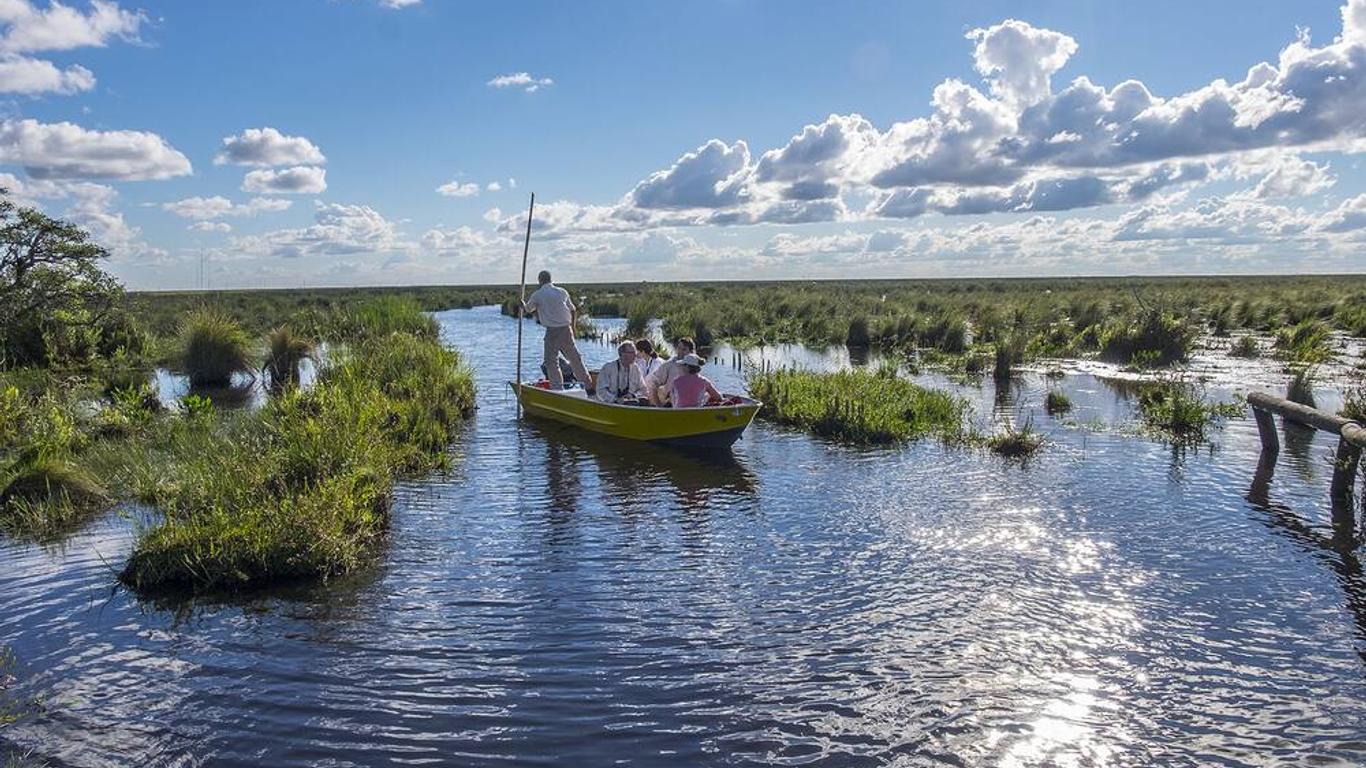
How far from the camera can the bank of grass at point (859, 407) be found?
15711 millimetres

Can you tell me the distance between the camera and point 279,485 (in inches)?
385

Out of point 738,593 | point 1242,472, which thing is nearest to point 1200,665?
point 738,593

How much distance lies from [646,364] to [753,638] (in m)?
9.73

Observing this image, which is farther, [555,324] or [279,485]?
[555,324]

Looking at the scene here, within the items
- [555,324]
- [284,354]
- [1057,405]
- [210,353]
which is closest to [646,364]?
[555,324]

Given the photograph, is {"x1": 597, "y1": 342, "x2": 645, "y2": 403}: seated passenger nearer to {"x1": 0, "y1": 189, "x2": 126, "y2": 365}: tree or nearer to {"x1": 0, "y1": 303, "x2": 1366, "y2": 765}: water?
{"x1": 0, "y1": 303, "x2": 1366, "y2": 765}: water

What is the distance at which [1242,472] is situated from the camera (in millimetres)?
12766

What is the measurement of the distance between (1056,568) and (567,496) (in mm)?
6209

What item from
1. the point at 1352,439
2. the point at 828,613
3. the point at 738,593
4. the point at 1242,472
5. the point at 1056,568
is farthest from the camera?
the point at 1242,472

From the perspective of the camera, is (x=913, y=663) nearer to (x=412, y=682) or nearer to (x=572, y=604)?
(x=572, y=604)

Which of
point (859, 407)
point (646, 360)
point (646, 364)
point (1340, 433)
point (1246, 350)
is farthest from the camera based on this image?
point (1246, 350)

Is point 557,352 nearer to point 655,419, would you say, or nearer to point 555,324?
point 555,324

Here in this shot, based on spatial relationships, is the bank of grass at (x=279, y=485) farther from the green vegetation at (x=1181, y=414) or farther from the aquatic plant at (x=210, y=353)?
the green vegetation at (x=1181, y=414)

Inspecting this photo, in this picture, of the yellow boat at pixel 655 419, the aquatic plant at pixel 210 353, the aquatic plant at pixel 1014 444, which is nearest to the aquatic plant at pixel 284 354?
the aquatic plant at pixel 210 353
